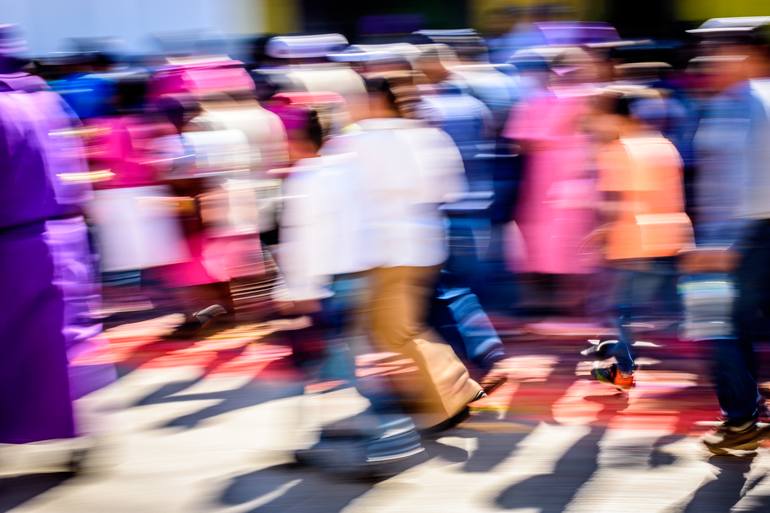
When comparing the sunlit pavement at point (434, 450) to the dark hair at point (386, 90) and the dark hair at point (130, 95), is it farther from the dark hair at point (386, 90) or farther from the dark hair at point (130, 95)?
the dark hair at point (130, 95)

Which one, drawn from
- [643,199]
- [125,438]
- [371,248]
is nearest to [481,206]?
[643,199]

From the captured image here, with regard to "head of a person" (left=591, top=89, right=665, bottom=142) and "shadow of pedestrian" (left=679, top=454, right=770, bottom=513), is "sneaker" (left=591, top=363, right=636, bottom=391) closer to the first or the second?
"shadow of pedestrian" (left=679, top=454, right=770, bottom=513)

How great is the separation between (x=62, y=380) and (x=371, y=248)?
134 centimetres

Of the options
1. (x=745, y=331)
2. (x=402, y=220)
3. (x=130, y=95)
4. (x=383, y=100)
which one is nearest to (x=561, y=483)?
(x=745, y=331)

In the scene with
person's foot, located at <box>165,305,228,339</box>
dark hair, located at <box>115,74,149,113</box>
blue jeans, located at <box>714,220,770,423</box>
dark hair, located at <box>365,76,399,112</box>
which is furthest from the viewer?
dark hair, located at <box>115,74,149,113</box>

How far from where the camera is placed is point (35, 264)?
15.3 ft

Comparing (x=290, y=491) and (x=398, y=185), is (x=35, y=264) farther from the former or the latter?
(x=398, y=185)

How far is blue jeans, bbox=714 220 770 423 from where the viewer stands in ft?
15.0

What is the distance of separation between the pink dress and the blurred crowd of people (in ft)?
0.04

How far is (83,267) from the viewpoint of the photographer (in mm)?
4938

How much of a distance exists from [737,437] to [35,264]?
2.86 m

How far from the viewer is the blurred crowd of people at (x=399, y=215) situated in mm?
4676

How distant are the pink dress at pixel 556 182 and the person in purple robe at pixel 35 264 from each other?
273 centimetres

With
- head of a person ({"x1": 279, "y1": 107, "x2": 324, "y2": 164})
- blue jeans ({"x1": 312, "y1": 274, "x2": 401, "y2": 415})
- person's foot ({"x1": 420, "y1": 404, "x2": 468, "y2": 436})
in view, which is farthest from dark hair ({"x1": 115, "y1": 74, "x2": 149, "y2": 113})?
person's foot ({"x1": 420, "y1": 404, "x2": 468, "y2": 436})
